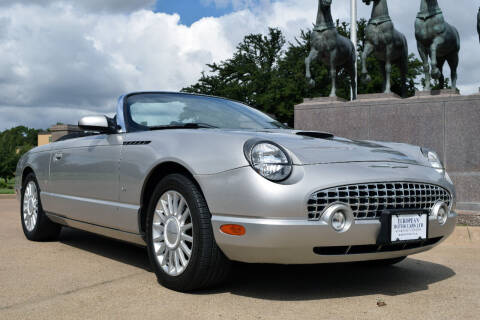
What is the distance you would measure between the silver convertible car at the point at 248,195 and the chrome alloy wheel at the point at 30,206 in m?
1.63

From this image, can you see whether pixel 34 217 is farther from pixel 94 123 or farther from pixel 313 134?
pixel 313 134

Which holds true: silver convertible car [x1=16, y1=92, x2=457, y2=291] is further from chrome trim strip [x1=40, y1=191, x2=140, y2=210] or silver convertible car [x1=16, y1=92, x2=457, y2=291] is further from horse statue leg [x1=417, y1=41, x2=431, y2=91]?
horse statue leg [x1=417, y1=41, x2=431, y2=91]

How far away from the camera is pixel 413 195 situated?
11.3 ft

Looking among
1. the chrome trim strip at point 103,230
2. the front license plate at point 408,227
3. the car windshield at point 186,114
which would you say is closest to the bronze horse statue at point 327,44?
the car windshield at point 186,114

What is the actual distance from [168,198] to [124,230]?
68 centimetres

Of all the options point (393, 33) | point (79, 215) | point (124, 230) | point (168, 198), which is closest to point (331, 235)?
point (168, 198)

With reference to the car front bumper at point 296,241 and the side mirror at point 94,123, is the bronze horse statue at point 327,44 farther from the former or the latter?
the car front bumper at point 296,241

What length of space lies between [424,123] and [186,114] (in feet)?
27.1

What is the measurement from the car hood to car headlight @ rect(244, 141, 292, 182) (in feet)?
0.26

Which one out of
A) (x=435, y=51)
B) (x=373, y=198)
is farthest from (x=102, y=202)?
(x=435, y=51)

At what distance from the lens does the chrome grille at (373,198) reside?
3.12 meters

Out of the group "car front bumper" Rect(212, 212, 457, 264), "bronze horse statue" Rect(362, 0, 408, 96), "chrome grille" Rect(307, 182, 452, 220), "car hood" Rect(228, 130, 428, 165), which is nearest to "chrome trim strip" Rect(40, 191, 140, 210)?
"car front bumper" Rect(212, 212, 457, 264)

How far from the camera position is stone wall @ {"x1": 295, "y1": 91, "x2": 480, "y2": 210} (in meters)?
10.8

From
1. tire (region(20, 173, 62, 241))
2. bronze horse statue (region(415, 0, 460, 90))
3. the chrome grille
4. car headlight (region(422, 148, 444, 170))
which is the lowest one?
tire (region(20, 173, 62, 241))
